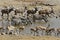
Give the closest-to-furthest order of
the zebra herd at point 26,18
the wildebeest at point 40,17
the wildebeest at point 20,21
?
the zebra herd at point 26,18, the wildebeest at point 20,21, the wildebeest at point 40,17

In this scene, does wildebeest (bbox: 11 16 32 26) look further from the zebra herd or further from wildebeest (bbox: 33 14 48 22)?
wildebeest (bbox: 33 14 48 22)

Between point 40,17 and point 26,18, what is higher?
point 26,18

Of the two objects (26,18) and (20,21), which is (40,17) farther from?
(20,21)

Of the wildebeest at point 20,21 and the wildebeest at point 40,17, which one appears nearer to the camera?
the wildebeest at point 20,21

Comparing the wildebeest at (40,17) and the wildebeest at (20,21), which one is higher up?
the wildebeest at (20,21)

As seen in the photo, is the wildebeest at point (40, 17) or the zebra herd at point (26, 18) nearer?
the zebra herd at point (26, 18)

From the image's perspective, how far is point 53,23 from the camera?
73.5 feet

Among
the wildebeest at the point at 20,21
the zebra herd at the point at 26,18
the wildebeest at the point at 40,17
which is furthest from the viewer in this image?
the wildebeest at the point at 40,17

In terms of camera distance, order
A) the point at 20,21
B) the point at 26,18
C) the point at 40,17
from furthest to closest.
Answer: the point at 40,17 → the point at 26,18 → the point at 20,21

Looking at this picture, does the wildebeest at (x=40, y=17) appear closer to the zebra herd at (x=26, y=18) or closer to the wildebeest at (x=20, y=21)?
the zebra herd at (x=26, y=18)

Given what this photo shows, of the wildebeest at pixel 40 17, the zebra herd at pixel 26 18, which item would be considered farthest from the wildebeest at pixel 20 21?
the wildebeest at pixel 40 17

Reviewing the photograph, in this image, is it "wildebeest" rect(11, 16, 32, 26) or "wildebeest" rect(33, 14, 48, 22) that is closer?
"wildebeest" rect(11, 16, 32, 26)

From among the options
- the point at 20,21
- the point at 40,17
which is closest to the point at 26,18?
the point at 20,21

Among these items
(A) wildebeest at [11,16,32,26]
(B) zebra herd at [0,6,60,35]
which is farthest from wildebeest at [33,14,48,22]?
(A) wildebeest at [11,16,32,26]
